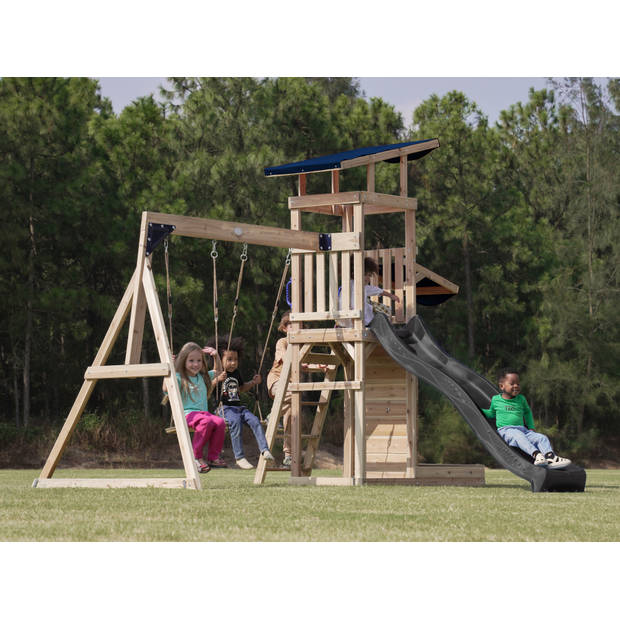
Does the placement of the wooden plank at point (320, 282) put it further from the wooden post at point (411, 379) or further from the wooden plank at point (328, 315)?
the wooden post at point (411, 379)

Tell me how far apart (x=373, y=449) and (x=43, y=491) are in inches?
204

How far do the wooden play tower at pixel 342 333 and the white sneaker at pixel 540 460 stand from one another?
204cm

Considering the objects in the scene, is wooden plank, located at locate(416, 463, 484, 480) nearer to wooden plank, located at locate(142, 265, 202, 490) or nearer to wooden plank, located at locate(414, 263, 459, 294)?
wooden plank, located at locate(414, 263, 459, 294)

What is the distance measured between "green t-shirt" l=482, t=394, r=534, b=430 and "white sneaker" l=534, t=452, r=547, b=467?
2.15ft

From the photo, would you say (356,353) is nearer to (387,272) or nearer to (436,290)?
(387,272)

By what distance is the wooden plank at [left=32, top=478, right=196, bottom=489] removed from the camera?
9.81 m

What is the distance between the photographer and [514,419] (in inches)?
454

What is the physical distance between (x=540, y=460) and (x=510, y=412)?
837mm

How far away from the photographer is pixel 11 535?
6402mm

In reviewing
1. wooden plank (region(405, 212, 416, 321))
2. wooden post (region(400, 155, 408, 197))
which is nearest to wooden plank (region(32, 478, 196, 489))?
wooden plank (region(405, 212, 416, 321))

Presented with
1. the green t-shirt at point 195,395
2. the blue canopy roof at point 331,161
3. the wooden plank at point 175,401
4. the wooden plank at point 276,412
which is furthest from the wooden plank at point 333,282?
the wooden plank at point 175,401

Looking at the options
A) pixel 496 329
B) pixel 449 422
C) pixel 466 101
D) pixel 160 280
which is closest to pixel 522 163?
pixel 466 101

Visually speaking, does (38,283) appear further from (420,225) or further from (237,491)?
(237,491)

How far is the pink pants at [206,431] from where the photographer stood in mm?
11211
